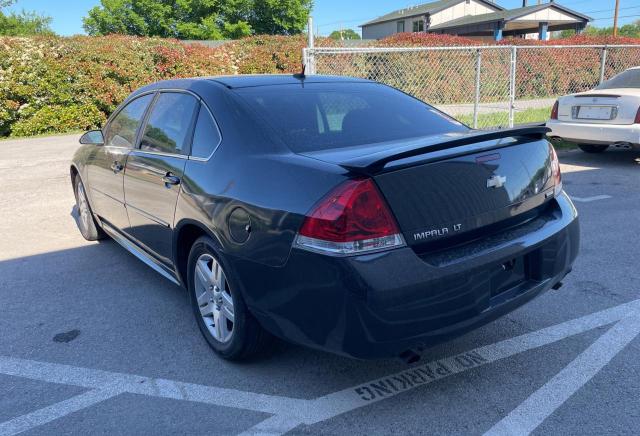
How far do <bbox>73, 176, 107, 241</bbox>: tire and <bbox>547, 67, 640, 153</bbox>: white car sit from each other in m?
6.57

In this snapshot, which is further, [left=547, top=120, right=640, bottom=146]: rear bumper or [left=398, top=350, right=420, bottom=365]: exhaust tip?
[left=547, top=120, right=640, bottom=146]: rear bumper

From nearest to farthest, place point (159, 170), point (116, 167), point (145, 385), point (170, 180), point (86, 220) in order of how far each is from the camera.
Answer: point (145, 385), point (170, 180), point (159, 170), point (116, 167), point (86, 220)

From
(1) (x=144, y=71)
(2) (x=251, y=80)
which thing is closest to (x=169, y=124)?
(2) (x=251, y=80)

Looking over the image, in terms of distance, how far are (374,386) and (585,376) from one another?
110cm

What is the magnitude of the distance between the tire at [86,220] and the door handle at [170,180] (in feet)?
7.27

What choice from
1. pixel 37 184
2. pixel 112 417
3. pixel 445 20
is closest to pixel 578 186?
pixel 112 417

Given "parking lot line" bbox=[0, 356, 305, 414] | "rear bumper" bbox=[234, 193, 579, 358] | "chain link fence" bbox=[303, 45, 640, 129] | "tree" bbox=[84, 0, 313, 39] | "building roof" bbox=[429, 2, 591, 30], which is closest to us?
"rear bumper" bbox=[234, 193, 579, 358]

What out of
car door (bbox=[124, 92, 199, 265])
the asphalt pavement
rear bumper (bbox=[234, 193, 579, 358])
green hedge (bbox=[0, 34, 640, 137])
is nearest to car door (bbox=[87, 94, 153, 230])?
car door (bbox=[124, 92, 199, 265])

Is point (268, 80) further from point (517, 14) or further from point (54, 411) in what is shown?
point (517, 14)

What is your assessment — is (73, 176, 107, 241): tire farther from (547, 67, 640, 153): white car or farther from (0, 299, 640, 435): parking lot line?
(547, 67, 640, 153): white car

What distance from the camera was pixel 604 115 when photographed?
27.0ft

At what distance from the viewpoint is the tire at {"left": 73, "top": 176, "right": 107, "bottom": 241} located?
540 centimetres

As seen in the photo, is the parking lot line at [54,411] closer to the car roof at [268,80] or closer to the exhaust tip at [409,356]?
the exhaust tip at [409,356]

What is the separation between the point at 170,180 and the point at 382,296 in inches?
66.3
